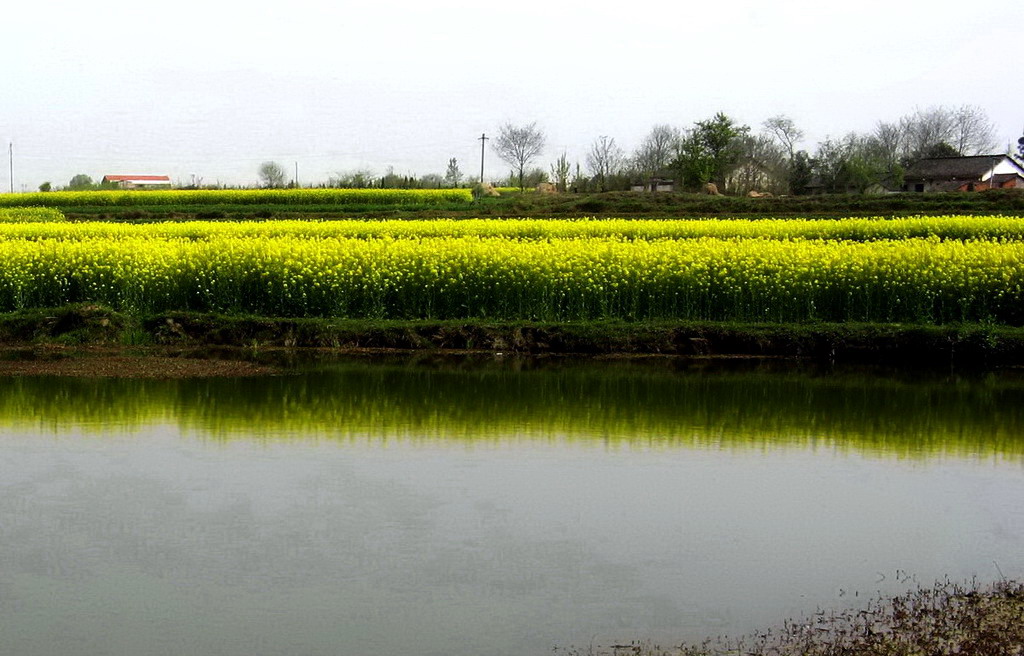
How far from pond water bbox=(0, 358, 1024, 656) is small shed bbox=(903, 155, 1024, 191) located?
55.7 meters

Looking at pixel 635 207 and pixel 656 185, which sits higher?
pixel 656 185

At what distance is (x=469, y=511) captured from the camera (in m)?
9.73

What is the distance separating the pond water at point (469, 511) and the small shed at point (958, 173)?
55718mm

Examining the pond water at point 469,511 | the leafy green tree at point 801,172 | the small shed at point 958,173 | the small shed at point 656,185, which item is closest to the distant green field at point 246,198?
the small shed at point 656,185

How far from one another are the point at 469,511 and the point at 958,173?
64087mm

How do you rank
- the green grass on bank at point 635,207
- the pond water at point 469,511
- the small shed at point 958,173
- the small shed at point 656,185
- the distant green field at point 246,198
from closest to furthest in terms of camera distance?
the pond water at point 469,511, the green grass on bank at point 635,207, the distant green field at point 246,198, the small shed at point 958,173, the small shed at point 656,185

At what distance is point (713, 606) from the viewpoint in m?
7.81

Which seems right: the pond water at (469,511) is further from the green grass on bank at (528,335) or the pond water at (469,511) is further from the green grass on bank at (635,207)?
the green grass on bank at (635,207)

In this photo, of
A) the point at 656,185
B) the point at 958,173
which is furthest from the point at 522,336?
the point at 958,173

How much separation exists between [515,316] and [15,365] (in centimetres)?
780

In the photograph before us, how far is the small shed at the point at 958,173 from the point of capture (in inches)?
2650

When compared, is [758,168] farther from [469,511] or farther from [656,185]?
[469,511]

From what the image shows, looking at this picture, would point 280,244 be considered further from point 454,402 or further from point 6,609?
point 6,609

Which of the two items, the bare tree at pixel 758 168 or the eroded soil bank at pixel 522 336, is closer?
the eroded soil bank at pixel 522 336
